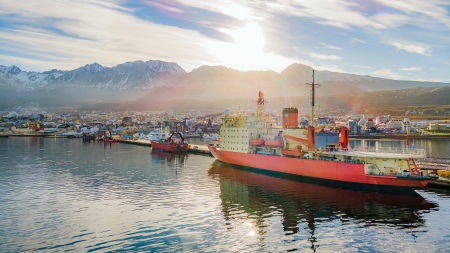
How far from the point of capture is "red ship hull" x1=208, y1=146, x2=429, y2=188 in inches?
1017

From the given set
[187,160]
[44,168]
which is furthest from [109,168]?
[187,160]

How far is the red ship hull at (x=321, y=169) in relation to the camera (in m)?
25.8

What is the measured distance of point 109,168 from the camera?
3975cm

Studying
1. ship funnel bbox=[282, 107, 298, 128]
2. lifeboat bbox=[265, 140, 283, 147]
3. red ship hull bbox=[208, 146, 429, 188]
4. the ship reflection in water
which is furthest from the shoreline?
the ship reflection in water

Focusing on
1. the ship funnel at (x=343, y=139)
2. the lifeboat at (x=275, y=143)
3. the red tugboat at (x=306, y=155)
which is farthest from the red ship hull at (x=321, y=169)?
the ship funnel at (x=343, y=139)

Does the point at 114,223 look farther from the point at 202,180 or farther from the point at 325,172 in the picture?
the point at 325,172

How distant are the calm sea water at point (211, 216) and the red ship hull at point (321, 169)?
897 millimetres

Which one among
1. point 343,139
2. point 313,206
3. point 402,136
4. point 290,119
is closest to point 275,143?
point 290,119

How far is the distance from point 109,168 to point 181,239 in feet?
81.9

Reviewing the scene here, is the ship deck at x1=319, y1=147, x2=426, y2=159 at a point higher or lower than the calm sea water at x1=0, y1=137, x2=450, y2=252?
higher

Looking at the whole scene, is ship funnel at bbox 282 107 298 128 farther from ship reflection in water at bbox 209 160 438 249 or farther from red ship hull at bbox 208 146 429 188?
ship reflection in water at bbox 209 160 438 249

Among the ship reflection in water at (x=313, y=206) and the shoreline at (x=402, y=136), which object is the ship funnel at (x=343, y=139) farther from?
the shoreline at (x=402, y=136)

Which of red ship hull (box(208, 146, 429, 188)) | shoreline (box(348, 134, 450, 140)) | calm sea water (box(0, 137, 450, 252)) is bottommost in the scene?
calm sea water (box(0, 137, 450, 252))

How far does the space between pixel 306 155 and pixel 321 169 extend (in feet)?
6.74
